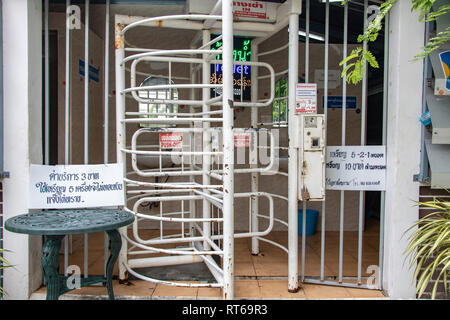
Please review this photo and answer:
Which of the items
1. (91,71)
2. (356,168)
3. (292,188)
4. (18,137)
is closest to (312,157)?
(292,188)

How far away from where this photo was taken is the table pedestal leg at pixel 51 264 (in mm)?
2260

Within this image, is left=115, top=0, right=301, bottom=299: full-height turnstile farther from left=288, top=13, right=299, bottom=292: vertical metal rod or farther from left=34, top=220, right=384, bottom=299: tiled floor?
left=34, top=220, right=384, bottom=299: tiled floor

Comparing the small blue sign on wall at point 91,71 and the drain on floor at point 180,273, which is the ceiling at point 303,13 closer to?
the small blue sign on wall at point 91,71

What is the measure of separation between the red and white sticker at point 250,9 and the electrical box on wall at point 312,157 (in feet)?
3.19

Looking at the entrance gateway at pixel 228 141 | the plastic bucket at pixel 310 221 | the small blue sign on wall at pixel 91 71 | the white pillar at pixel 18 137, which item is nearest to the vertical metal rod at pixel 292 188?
the entrance gateway at pixel 228 141

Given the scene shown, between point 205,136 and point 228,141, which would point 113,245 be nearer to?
point 228,141

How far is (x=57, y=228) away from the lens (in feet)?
6.97

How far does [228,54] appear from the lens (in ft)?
8.16

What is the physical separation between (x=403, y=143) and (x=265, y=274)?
5.33 ft

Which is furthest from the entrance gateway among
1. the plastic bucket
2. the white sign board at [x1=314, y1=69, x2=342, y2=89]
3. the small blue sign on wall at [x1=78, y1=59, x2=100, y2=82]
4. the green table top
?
the white sign board at [x1=314, y1=69, x2=342, y2=89]

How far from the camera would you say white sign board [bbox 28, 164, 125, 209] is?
287cm

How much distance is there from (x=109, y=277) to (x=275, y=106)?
9.10 feet
